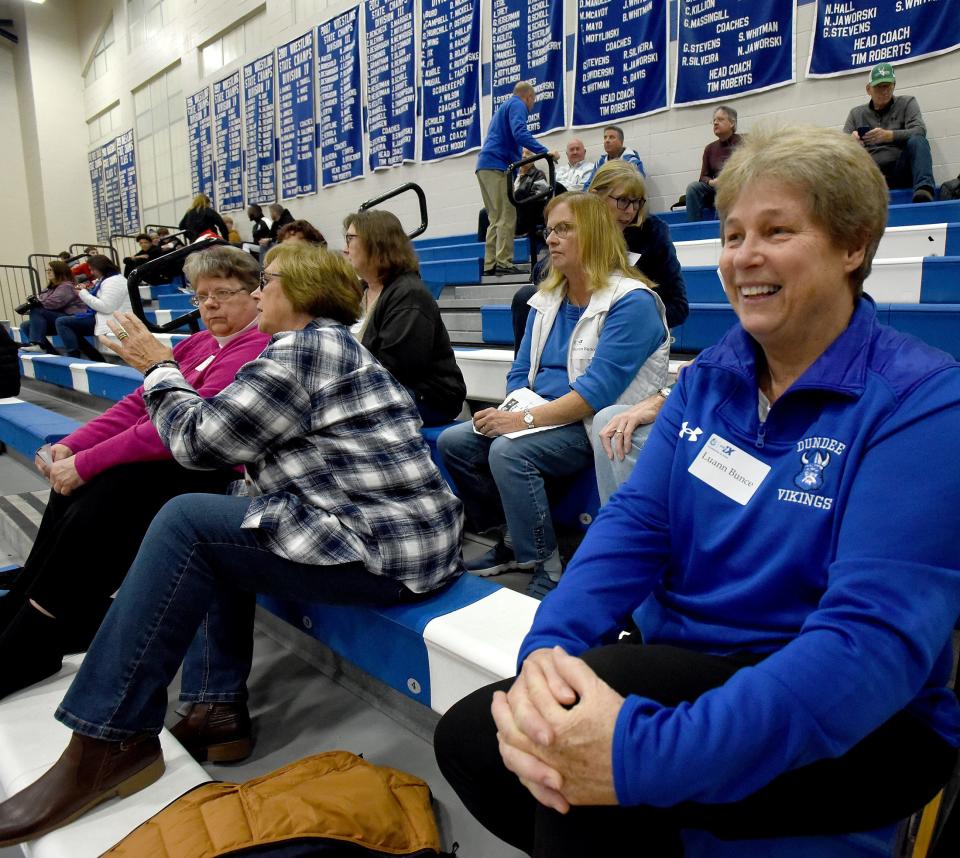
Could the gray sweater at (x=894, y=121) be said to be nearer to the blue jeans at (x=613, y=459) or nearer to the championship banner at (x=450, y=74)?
the blue jeans at (x=613, y=459)

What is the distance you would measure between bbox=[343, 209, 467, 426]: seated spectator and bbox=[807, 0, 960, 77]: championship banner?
11.2 feet

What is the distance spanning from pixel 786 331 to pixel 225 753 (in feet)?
4.18

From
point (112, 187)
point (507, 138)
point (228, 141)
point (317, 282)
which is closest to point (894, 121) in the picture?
point (507, 138)

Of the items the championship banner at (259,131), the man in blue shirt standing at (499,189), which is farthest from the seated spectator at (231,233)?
the man in blue shirt standing at (499,189)

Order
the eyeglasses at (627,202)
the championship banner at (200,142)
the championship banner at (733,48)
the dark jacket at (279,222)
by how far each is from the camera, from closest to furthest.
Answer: the eyeglasses at (627,202) < the championship banner at (733,48) < the dark jacket at (279,222) < the championship banner at (200,142)

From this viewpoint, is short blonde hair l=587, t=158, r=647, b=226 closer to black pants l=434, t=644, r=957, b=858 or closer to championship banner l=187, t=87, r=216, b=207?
black pants l=434, t=644, r=957, b=858

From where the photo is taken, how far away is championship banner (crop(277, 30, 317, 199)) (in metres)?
8.01

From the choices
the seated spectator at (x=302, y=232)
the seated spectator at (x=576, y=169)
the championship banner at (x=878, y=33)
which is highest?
the championship banner at (x=878, y=33)

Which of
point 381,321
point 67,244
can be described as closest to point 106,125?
point 67,244

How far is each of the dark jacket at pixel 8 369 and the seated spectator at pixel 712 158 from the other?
426 centimetres

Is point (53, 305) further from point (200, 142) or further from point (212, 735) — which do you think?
point (212, 735)

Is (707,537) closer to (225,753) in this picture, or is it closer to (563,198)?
(225,753)

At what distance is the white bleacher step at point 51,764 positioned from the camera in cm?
111

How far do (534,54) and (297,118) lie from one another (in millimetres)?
→ 3710
